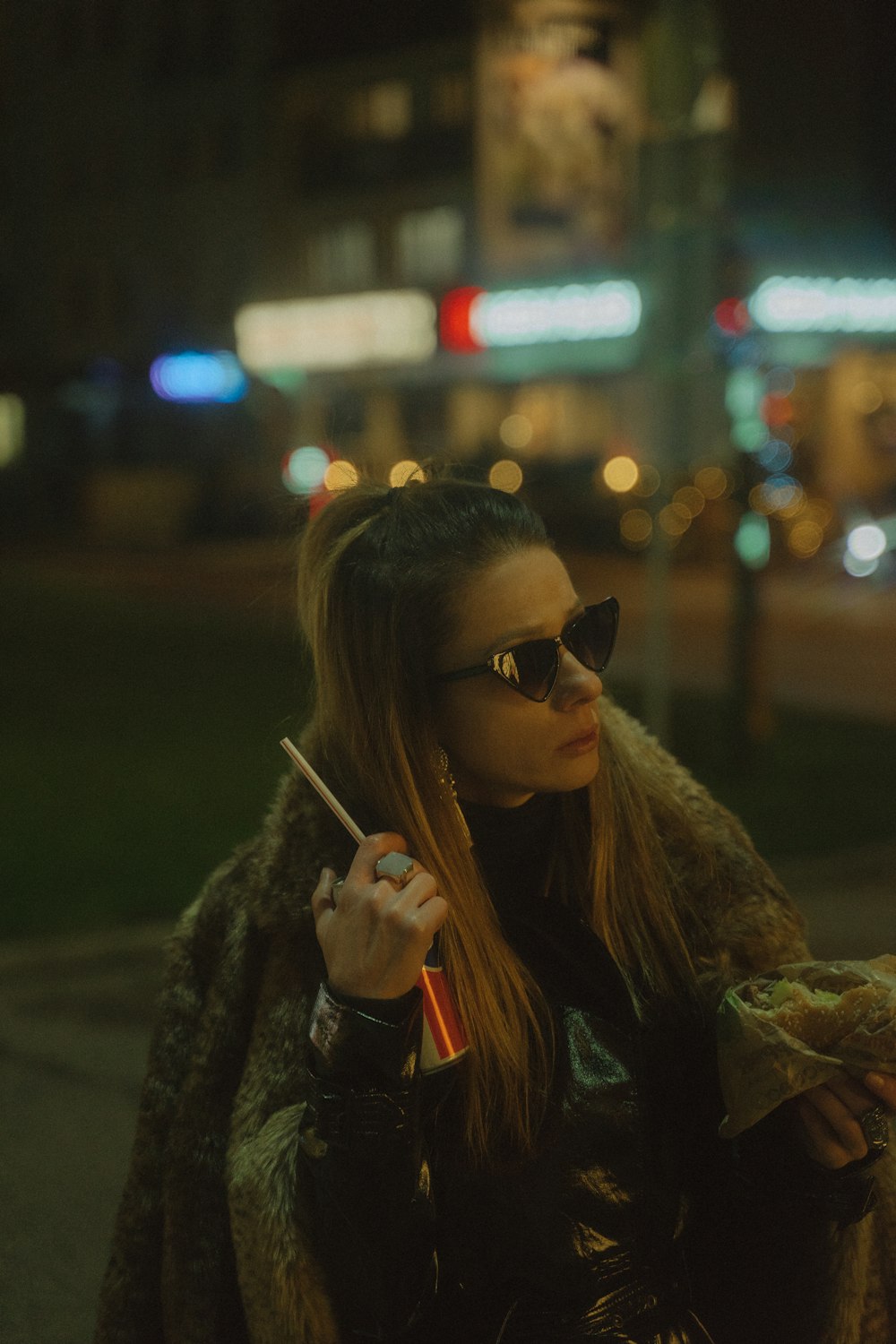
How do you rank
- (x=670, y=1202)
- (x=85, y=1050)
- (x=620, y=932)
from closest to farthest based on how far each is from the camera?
(x=670, y=1202) → (x=620, y=932) → (x=85, y=1050)

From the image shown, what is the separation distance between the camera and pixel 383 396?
4475cm

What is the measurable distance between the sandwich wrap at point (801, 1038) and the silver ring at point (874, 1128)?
0.11 meters

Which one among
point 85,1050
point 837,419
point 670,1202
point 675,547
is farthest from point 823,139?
point 670,1202

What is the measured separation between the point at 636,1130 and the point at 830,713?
9574mm

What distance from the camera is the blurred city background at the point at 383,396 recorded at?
664 centimetres

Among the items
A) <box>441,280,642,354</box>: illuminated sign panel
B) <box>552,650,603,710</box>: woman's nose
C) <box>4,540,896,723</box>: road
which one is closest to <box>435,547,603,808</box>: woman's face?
<box>552,650,603,710</box>: woman's nose

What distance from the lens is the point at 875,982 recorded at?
187cm

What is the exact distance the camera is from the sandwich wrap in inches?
70.5

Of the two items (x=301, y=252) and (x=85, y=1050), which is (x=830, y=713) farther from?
(x=301, y=252)

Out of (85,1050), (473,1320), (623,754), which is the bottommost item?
(85,1050)

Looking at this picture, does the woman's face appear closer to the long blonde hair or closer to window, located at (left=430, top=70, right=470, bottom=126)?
the long blonde hair

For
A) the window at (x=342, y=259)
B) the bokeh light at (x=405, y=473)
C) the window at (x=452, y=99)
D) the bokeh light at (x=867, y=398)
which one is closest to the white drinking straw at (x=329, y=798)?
the bokeh light at (x=405, y=473)

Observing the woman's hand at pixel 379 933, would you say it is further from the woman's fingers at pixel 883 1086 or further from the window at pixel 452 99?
the window at pixel 452 99

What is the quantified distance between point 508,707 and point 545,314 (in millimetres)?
22785
